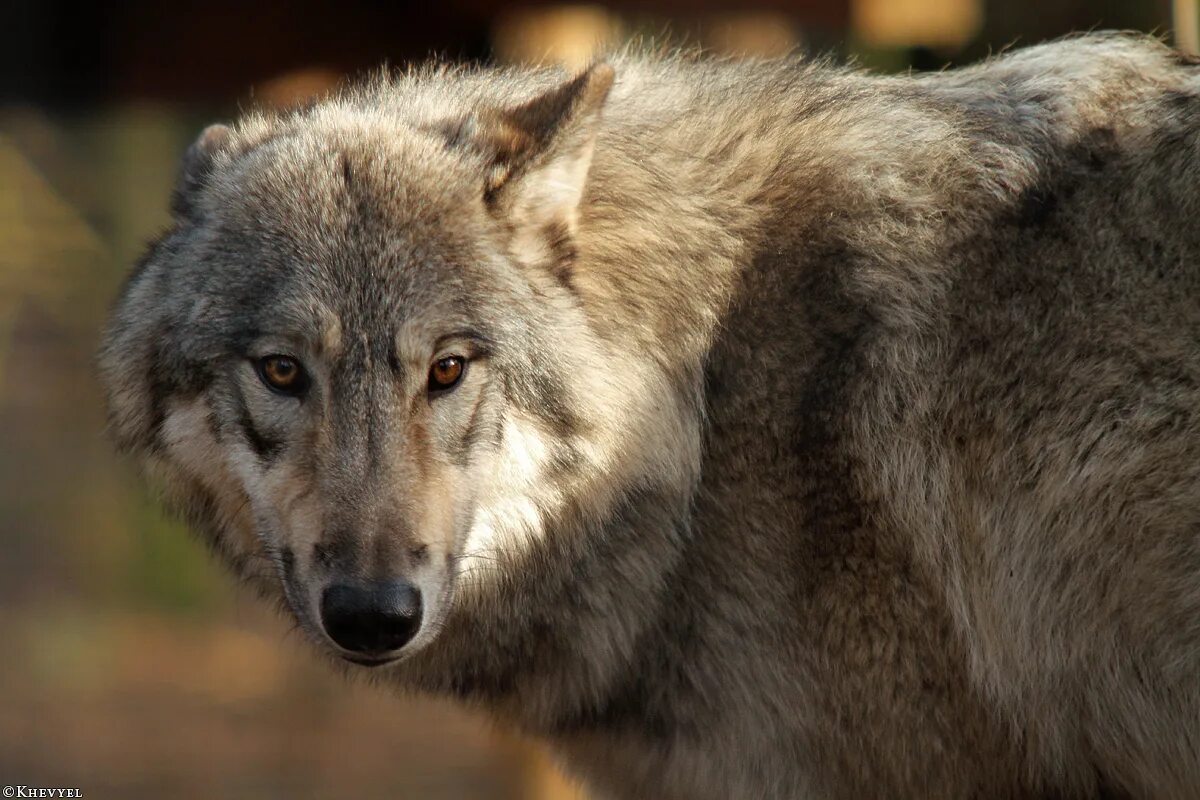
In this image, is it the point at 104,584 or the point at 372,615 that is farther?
the point at 104,584

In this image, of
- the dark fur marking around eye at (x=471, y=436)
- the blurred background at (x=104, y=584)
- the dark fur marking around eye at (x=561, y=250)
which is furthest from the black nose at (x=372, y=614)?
the blurred background at (x=104, y=584)

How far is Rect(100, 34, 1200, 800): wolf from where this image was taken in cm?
287

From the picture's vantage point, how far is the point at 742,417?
3.12 metres

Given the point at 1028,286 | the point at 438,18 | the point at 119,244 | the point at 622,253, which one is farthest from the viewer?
the point at 119,244

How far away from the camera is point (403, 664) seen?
335 cm

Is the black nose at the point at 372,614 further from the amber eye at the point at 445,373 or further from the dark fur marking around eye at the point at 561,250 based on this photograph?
the dark fur marking around eye at the point at 561,250

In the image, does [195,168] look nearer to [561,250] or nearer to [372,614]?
[561,250]

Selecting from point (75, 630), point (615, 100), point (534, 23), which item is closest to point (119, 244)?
point (75, 630)

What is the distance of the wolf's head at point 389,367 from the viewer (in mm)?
2797

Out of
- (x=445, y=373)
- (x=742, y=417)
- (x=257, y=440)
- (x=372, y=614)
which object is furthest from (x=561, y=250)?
(x=372, y=614)

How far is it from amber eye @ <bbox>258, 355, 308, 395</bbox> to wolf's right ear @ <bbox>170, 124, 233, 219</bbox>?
62cm

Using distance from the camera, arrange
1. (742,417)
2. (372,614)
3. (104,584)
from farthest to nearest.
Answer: (104,584) < (742,417) < (372,614)

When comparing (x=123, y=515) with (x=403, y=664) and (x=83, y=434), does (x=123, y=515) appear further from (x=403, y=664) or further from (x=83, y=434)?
(x=403, y=664)

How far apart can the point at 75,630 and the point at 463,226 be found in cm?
600
